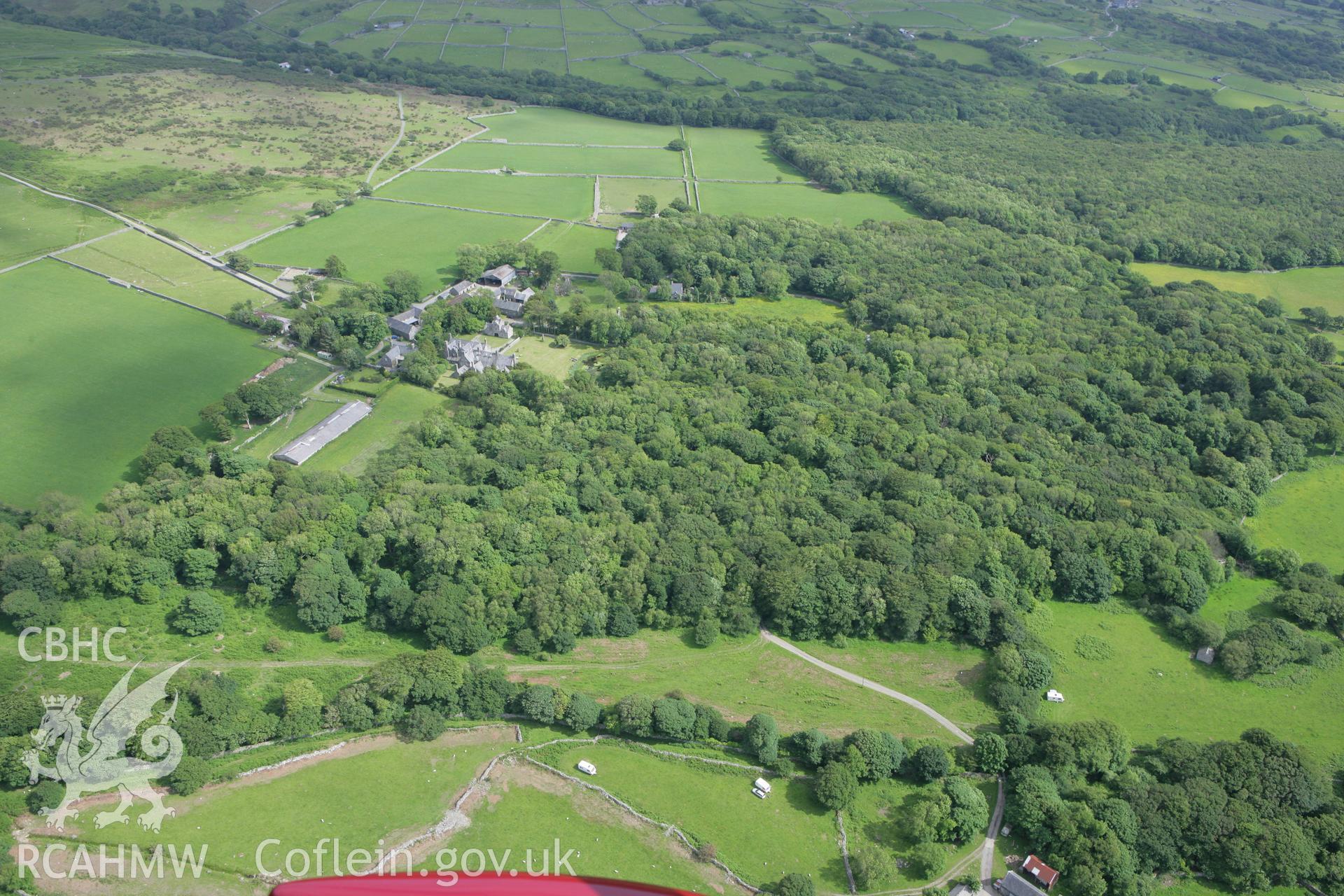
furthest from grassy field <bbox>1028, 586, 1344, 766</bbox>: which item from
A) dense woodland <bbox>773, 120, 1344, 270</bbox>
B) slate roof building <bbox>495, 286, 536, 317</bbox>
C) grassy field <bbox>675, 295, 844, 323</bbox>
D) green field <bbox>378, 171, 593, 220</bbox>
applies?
green field <bbox>378, 171, 593, 220</bbox>

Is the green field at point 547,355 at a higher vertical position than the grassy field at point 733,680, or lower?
higher

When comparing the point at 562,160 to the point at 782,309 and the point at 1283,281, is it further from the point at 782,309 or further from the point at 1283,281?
the point at 1283,281

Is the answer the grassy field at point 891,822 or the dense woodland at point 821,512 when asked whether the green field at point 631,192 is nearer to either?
the dense woodland at point 821,512

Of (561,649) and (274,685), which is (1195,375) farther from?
(274,685)

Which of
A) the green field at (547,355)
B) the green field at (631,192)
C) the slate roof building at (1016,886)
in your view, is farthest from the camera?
the green field at (631,192)

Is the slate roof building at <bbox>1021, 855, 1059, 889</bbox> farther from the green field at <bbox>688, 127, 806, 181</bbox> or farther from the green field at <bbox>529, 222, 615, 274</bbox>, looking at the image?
the green field at <bbox>688, 127, 806, 181</bbox>

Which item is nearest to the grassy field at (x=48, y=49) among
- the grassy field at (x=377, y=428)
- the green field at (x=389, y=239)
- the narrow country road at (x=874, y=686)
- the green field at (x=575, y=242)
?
the green field at (x=389, y=239)

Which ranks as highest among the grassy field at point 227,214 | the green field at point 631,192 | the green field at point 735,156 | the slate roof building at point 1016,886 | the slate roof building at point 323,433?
the green field at point 735,156
